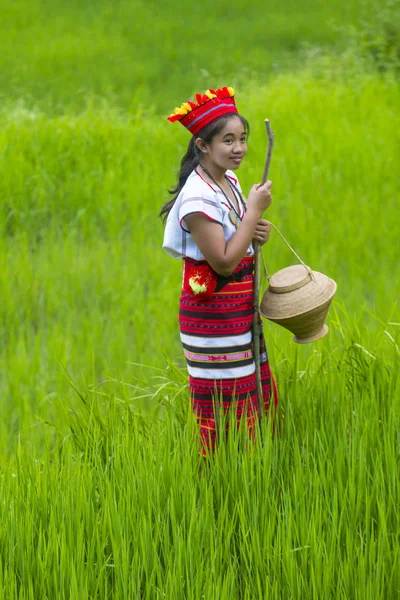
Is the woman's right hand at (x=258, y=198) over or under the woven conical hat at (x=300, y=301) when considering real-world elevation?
over

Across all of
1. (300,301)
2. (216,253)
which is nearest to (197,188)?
(216,253)

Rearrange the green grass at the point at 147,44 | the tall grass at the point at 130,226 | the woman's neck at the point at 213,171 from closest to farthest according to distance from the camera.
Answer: the woman's neck at the point at 213,171 < the tall grass at the point at 130,226 < the green grass at the point at 147,44

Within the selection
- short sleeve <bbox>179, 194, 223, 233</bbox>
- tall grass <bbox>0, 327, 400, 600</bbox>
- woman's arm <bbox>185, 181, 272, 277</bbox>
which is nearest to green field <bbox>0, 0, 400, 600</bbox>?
tall grass <bbox>0, 327, 400, 600</bbox>

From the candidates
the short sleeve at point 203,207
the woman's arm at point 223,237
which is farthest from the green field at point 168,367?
the short sleeve at point 203,207

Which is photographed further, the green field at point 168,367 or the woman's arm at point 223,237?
the woman's arm at point 223,237

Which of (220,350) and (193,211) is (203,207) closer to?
(193,211)

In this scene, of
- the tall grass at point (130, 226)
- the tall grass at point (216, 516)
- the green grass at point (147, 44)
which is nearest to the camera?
the tall grass at point (216, 516)

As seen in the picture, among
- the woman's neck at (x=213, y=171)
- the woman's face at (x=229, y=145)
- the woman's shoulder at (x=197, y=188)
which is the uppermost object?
the woman's face at (x=229, y=145)

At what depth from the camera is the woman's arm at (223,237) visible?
200cm

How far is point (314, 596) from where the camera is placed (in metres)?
1.66

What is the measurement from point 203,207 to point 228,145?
0.56 ft

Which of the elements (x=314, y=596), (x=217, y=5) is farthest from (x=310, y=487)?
(x=217, y=5)

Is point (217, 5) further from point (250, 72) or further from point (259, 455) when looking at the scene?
point (259, 455)

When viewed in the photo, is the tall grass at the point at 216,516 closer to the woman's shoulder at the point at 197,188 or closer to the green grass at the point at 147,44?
the woman's shoulder at the point at 197,188
